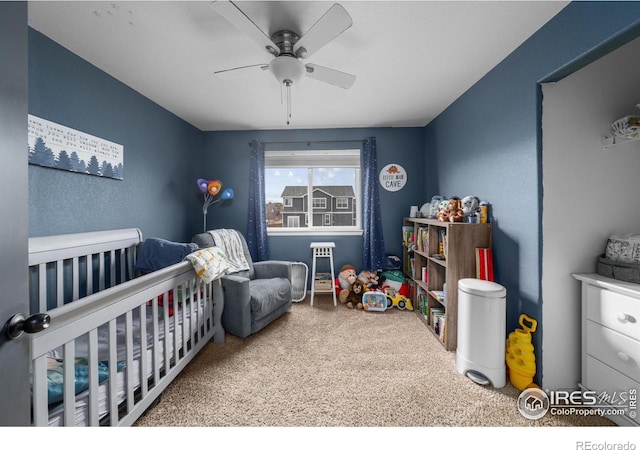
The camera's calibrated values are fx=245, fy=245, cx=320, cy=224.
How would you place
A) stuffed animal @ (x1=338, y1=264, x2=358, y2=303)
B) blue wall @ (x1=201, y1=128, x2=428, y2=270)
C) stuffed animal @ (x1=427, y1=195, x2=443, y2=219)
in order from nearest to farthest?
stuffed animal @ (x1=427, y1=195, x2=443, y2=219)
stuffed animal @ (x1=338, y1=264, x2=358, y2=303)
blue wall @ (x1=201, y1=128, x2=428, y2=270)

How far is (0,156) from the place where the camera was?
25.4 inches

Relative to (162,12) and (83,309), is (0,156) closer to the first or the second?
(83,309)

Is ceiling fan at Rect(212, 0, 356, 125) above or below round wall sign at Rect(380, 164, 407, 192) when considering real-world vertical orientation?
above

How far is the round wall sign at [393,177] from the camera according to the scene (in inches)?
129

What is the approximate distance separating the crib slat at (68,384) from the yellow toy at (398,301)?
260 centimetres

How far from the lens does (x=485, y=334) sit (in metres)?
1.60

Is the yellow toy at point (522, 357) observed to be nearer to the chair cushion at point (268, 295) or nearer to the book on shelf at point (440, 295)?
the book on shelf at point (440, 295)

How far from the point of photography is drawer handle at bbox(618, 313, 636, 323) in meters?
1.23

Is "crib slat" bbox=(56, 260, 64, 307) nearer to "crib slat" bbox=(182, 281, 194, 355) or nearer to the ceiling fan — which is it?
"crib slat" bbox=(182, 281, 194, 355)

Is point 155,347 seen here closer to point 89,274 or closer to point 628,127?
point 89,274

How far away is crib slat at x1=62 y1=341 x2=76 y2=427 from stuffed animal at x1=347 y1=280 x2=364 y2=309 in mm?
2322

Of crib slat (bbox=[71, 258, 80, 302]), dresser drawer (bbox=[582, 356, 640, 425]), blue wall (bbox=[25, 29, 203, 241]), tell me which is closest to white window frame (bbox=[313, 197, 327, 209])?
blue wall (bbox=[25, 29, 203, 241])

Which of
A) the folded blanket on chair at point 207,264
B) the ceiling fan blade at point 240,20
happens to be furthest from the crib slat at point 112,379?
the ceiling fan blade at point 240,20
